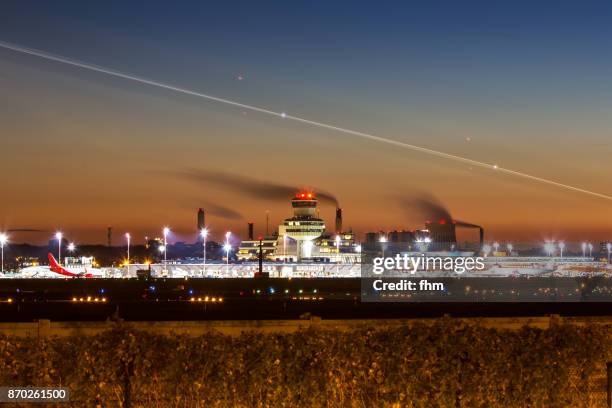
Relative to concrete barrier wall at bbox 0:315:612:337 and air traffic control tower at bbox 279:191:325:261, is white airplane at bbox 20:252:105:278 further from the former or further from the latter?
concrete barrier wall at bbox 0:315:612:337

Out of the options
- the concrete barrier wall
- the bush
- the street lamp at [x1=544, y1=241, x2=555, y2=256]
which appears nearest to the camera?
the bush

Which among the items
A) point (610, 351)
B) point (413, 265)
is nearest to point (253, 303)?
point (413, 265)

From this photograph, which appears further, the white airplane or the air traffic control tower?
the air traffic control tower

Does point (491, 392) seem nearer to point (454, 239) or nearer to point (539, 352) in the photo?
point (539, 352)

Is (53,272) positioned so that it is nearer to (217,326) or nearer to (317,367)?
(217,326)

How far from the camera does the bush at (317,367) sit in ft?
35.0

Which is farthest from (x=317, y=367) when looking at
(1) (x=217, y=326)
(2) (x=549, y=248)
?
(2) (x=549, y=248)

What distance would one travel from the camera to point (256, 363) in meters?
10.9

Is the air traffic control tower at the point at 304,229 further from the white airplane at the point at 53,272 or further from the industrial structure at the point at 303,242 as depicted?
the white airplane at the point at 53,272

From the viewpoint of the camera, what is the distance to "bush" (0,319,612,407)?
35.0 ft

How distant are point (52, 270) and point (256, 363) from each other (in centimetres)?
10624

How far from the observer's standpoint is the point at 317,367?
36.3 ft

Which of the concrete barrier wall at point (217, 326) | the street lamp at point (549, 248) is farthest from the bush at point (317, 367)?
the street lamp at point (549, 248)

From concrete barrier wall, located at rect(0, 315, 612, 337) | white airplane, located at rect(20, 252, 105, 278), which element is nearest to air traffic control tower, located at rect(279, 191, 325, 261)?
white airplane, located at rect(20, 252, 105, 278)
